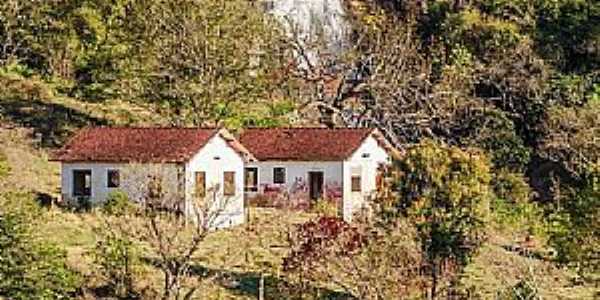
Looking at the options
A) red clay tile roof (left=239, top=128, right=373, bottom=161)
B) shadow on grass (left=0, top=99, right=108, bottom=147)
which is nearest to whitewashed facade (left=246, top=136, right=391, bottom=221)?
red clay tile roof (left=239, top=128, right=373, bottom=161)

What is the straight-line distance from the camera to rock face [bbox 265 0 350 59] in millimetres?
50531

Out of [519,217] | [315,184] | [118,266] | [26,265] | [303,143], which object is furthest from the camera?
[519,217]

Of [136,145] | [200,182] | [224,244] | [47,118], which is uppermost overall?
[47,118]

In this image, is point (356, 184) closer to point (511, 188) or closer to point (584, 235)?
point (511, 188)

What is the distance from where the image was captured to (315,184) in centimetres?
3562

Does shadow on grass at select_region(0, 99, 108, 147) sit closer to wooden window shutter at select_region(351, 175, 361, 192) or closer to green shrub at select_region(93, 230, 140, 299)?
wooden window shutter at select_region(351, 175, 361, 192)

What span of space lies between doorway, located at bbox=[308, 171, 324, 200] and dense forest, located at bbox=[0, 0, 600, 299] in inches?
169

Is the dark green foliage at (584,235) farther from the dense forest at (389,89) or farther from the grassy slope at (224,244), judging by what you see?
the grassy slope at (224,244)

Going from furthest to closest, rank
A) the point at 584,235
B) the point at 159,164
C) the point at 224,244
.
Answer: the point at 159,164, the point at 224,244, the point at 584,235

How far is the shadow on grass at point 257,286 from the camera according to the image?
1024 inches

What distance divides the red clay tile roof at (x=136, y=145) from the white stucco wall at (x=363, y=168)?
4.69m

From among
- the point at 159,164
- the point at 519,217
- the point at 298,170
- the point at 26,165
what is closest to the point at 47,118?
the point at 26,165

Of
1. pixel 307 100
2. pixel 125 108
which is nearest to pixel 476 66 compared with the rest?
pixel 307 100

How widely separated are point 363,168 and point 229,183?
4610mm
